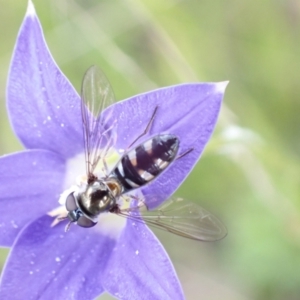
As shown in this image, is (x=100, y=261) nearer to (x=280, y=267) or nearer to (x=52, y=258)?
(x=52, y=258)

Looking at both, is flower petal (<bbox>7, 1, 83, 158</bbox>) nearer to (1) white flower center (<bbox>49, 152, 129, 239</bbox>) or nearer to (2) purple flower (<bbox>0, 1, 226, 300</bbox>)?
(2) purple flower (<bbox>0, 1, 226, 300</bbox>)

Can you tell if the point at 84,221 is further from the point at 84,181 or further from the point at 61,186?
the point at 61,186

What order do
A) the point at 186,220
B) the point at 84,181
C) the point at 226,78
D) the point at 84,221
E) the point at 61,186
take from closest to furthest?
1. the point at 186,220
2. the point at 84,221
3. the point at 84,181
4. the point at 61,186
5. the point at 226,78

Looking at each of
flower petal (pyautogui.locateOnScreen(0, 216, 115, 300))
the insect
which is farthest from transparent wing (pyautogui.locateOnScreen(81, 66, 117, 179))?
flower petal (pyautogui.locateOnScreen(0, 216, 115, 300))

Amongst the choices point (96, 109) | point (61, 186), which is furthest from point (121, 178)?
point (61, 186)

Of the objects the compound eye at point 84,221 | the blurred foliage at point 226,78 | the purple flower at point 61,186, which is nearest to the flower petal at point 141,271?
the purple flower at point 61,186

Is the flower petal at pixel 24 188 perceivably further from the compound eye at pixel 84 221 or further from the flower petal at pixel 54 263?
the compound eye at pixel 84 221
